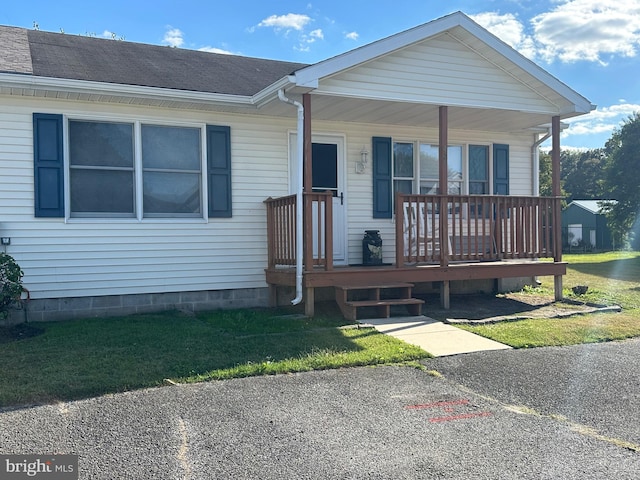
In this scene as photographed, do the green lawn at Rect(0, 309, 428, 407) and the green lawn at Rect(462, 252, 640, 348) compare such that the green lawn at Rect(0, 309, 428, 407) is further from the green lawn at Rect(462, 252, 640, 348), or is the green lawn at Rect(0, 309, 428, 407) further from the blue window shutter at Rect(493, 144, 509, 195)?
the blue window shutter at Rect(493, 144, 509, 195)

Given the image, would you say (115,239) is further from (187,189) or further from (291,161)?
(291,161)

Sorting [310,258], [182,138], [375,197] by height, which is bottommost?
[310,258]

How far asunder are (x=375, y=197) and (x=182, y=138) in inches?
131

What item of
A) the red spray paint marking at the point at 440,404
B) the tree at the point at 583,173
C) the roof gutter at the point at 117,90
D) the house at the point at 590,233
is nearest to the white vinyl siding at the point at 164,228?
the roof gutter at the point at 117,90

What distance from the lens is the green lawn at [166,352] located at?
4521mm

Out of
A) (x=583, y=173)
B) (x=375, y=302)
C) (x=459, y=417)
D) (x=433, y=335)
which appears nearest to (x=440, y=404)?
(x=459, y=417)

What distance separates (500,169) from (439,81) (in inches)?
119

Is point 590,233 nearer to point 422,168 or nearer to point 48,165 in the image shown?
point 422,168

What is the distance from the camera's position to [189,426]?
3.68 meters

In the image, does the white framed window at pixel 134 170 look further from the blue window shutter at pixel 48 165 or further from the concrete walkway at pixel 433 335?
the concrete walkway at pixel 433 335

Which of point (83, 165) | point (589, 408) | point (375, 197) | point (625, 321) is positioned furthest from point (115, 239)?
point (625, 321)

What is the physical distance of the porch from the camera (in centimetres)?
748

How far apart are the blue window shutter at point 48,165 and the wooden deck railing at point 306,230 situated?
291 centimetres

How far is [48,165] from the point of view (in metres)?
7.27
